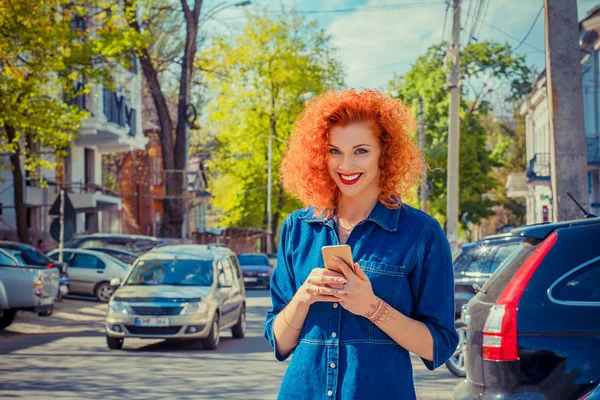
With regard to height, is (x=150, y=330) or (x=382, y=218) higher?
(x=382, y=218)

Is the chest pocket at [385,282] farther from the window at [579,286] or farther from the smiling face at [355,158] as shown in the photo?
the window at [579,286]

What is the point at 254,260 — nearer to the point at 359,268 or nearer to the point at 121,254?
the point at 121,254

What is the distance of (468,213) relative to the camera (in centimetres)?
5850

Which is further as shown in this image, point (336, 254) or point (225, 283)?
point (225, 283)

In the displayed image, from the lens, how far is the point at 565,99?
10461mm

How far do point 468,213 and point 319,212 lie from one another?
55.7m

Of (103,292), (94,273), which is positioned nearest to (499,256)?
(103,292)

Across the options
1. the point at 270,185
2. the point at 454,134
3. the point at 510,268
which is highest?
the point at 270,185

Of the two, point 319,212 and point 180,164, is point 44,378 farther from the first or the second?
point 180,164

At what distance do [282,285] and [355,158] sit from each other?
1.74 ft

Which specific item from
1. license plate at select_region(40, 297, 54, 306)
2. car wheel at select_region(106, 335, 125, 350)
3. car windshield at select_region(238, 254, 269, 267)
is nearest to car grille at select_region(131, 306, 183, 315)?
car wheel at select_region(106, 335, 125, 350)

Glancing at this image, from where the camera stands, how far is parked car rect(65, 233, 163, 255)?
123 ft

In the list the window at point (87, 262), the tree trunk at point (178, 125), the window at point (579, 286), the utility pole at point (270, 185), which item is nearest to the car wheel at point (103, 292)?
the window at point (87, 262)

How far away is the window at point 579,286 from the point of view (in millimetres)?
5652
